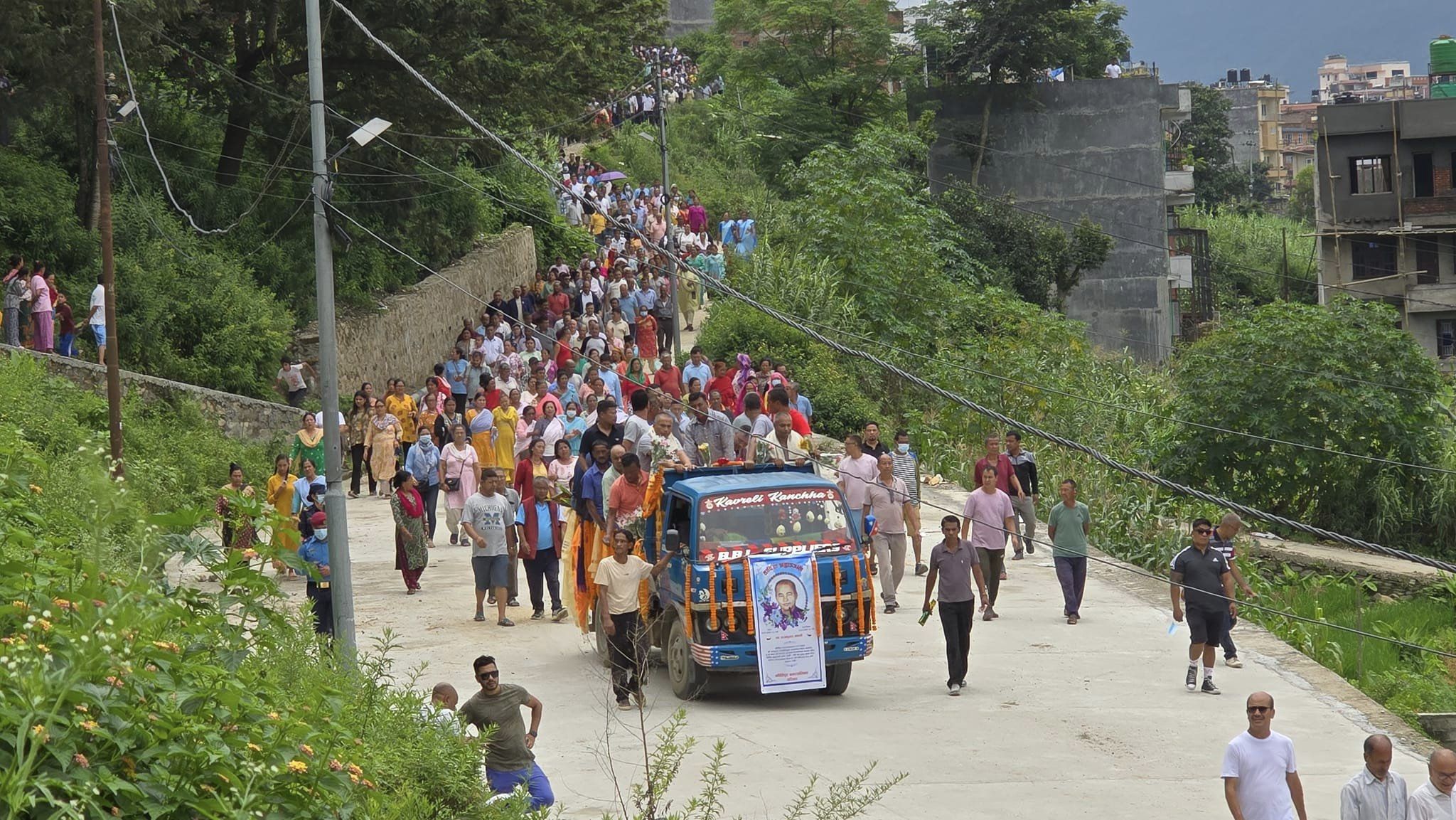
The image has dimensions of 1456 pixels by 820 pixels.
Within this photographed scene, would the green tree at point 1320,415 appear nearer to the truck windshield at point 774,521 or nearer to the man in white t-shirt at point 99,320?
the truck windshield at point 774,521

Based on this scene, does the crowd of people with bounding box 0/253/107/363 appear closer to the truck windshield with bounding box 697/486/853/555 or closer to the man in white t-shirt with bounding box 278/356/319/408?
the man in white t-shirt with bounding box 278/356/319/408

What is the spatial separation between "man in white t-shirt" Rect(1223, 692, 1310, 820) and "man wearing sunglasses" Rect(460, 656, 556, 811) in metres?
4.17

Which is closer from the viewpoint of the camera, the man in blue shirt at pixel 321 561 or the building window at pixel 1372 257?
the man in blue shirt at pixel 321 561

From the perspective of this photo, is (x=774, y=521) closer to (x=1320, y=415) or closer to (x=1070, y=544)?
(x=1070, y=544)

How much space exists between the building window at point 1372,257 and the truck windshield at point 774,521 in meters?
42.9

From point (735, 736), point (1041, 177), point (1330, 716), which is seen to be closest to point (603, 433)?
point (735, 736)

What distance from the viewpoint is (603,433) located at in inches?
656

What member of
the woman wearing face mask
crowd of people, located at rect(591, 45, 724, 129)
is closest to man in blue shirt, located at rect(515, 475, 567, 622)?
the woman wearing face mask

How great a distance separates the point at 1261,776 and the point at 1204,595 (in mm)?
4827

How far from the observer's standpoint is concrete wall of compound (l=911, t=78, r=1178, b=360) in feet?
184

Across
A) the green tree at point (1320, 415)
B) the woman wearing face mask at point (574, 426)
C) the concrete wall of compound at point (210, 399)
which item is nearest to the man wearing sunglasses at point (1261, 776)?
the woman wearing face mask at point (574, 426)

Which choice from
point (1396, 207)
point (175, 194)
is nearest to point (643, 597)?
point (175, 194)

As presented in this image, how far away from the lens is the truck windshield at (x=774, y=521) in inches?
535

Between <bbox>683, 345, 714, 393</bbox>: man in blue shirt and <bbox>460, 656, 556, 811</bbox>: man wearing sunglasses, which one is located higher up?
<bbox>683, 345, 714, 393</bbox>: man in blue shirt
